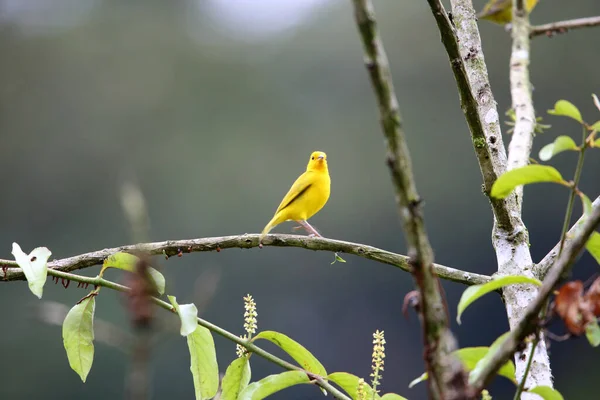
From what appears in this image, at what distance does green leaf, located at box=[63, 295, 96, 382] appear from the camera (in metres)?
1.24

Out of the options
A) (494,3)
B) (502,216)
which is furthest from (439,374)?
(502,216)

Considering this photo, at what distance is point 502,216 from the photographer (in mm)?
1694

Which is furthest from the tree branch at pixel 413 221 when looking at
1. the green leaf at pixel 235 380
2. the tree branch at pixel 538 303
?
the green leaf at pixel 235 380

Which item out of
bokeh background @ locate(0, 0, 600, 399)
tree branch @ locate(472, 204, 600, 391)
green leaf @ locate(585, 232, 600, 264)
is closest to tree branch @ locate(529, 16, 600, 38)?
tree branch @ locate(472, 204, 600, 391)

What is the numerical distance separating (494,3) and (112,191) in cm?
1187

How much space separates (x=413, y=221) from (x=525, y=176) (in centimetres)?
35

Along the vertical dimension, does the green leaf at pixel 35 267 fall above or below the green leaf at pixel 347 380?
above

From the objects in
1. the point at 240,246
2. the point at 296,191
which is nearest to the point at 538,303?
the point at 240,246

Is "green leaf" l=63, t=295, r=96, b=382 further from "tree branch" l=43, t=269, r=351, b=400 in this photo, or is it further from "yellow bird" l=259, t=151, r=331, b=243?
"yellow bird" l=259, t=151, r=331, b=243

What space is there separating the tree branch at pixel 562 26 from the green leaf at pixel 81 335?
878mm

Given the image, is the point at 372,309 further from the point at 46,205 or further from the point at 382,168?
the point at 46,205

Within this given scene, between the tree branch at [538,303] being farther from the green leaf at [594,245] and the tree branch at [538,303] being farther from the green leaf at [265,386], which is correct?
the green leaf at [265,386]

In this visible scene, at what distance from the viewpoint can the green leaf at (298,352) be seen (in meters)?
1.19

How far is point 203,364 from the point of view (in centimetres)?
119
